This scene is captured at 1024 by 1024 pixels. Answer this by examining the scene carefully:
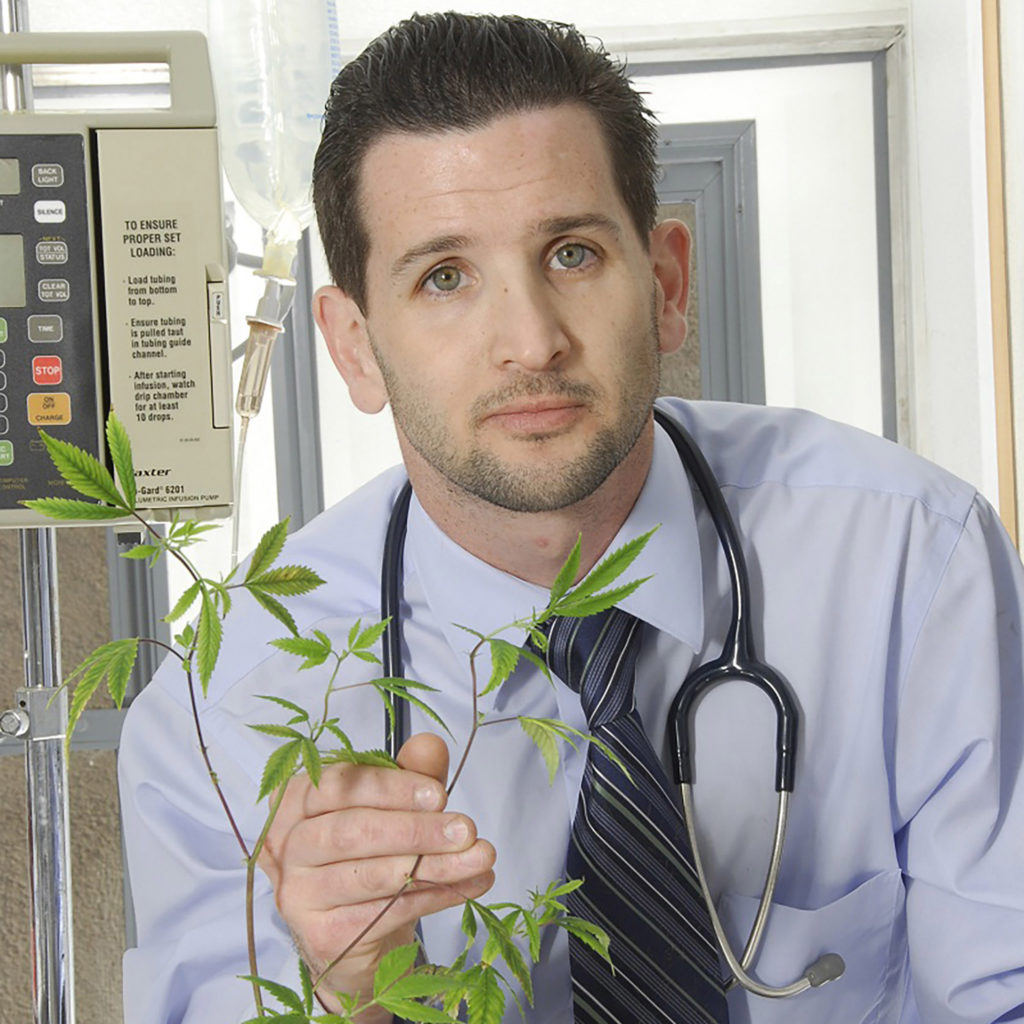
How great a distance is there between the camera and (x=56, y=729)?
0.95 metres

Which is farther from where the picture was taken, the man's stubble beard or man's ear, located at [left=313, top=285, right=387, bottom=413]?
man's ear, located at [left=313, top=285, right=387, bottom=413]

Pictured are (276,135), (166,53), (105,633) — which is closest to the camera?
(166,53)

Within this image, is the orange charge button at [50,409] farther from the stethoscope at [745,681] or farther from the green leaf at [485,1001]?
the green leaf at [485,1001]

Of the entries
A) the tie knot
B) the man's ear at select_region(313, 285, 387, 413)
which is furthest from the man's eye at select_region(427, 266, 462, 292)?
the tie knot

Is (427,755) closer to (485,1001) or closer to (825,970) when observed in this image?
(485,1001)

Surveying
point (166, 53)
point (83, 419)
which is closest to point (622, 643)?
point (83, 419)

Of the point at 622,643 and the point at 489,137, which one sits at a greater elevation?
the point at 489,137

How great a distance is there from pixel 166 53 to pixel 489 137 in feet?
0.76

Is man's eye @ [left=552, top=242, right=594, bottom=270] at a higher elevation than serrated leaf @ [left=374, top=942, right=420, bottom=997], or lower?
higher

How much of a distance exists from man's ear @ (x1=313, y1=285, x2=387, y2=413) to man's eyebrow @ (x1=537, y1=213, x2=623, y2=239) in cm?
22

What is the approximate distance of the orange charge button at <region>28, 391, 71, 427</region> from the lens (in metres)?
0.86

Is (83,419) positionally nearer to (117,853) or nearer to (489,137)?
(489,137)

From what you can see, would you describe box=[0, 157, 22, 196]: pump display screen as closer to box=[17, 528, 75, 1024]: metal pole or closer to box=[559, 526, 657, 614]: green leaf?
box=[17, 528, 75, 1024]: metal pole

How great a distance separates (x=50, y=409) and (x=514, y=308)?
0.32 m
